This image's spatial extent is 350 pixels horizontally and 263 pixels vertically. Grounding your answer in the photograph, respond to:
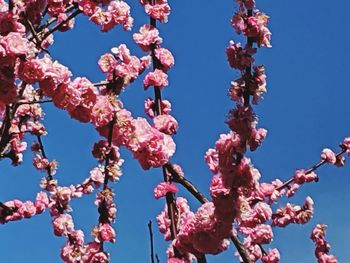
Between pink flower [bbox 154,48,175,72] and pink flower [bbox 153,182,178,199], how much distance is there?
46.3 inches

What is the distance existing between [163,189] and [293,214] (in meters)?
3.50

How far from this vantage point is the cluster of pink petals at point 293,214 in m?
7.46

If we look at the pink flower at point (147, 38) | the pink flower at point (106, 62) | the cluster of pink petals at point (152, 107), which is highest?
the pink flower at point (147, 38)

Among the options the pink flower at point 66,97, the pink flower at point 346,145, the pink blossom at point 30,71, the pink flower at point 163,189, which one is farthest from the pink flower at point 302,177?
the pink blossom at point 30,71

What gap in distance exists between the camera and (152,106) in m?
5.10

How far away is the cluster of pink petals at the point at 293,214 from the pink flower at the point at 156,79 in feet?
9.76

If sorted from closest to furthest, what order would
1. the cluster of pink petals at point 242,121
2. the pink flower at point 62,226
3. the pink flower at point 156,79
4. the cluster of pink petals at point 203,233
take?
the cluster of pink petals at point 242,121, the cluster of pink petals at point 203,233, the pink flower at point 156,79, the pink flower at point 62,226

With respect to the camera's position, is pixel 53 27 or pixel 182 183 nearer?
pixel 182 183

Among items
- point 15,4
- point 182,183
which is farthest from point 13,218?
point 15,4

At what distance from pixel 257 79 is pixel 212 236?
1.03m

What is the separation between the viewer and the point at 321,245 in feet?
26.9

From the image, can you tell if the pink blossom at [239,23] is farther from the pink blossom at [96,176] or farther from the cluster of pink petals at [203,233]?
the pink blossom at [96,176]

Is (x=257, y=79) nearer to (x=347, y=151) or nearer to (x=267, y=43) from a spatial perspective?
(x=267, y=43)

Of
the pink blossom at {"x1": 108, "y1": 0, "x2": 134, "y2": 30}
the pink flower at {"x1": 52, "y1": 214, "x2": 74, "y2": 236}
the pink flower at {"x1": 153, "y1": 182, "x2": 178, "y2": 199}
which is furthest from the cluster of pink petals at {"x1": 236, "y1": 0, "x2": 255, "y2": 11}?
the pink flower at {"x1": 52, "y1": 214, "x2": 74, "y2": 236}
